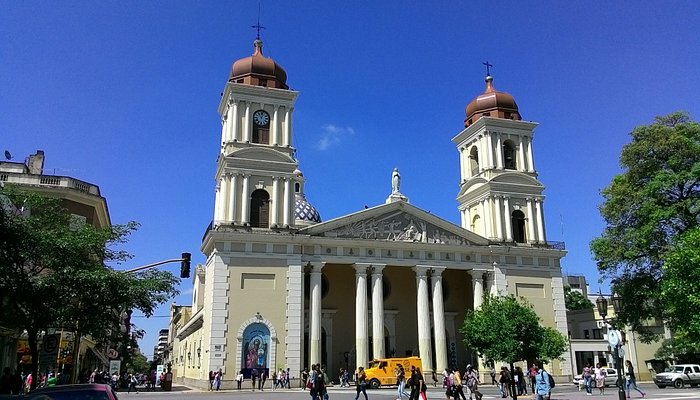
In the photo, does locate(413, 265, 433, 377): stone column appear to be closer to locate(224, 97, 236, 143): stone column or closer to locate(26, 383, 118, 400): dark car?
locate(224, 97, 236, 143): stone column

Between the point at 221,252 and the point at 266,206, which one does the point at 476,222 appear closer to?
the point at 266,206

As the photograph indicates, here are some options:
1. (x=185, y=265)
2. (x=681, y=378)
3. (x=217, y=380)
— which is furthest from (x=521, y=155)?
(x=185, y=265)

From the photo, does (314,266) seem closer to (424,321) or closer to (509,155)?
(424,321)

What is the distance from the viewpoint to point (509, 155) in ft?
167

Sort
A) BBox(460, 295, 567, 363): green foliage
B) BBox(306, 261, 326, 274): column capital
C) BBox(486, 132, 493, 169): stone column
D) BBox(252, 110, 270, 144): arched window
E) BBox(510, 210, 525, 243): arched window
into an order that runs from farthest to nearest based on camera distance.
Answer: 1. BBox(486, 132, 493, 169): stone column
2. BBox(510, 210, 525, 243): arched window
3. BBox(252, 110, 270, 144): arched window
4. BBox(306, 261, 326, 274): column capital
5. BBox(460, 295, 567, 363): green foliage

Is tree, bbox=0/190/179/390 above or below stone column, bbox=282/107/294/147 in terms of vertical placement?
below

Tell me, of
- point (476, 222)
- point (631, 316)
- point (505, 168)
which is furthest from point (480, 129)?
point (631, 316)

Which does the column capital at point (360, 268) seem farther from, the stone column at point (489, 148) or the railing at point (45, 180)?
the railing at point (45, 180)

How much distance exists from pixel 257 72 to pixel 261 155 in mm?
7075

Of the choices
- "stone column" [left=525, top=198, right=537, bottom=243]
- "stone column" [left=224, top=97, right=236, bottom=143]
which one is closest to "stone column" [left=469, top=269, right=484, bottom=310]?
"stone column" [left=525, top=198, right=537, bottom=243]

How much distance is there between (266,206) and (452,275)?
17.7m

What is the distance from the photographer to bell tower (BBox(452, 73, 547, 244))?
4800 cm

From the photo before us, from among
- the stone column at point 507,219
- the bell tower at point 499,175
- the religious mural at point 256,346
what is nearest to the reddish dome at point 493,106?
the bell tower at point 499,175

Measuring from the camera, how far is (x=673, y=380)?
1459 inches
